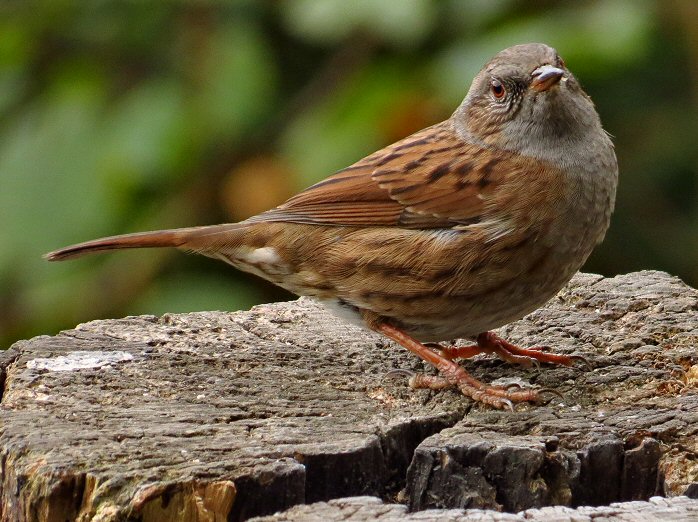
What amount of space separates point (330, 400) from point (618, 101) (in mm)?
2867

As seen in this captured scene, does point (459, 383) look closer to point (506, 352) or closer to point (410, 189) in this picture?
point (506, 352)

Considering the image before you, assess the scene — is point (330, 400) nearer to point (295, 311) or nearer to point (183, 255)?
point (295, 311)

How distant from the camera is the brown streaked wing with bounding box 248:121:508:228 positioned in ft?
13.5

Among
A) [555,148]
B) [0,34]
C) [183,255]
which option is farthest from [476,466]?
[0,34]

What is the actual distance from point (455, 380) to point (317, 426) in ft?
1.76

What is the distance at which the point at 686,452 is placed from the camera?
3227 millimetres

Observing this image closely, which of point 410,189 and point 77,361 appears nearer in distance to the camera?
point 77,361

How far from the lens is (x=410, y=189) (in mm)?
4227

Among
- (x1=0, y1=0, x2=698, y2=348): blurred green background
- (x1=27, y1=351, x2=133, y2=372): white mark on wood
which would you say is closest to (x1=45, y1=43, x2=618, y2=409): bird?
(x1=27, y1=351, x2=133, y2=372): white mark on wood

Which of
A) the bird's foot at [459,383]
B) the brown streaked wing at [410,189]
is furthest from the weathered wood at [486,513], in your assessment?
the brown streaked wing at [410,189]

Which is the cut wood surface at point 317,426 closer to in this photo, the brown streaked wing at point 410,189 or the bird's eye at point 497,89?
the brown streaked wing at point 410,189

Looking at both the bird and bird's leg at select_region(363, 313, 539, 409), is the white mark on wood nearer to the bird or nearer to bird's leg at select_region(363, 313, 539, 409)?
the bird

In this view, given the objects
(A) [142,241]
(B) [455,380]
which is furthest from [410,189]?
(A) [142,241]

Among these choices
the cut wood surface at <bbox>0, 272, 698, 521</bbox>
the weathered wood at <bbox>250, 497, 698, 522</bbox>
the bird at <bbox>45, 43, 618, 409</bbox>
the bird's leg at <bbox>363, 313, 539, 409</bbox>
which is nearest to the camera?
the weathered wood at <bbox>250, 497, 698, 522</bbox>
